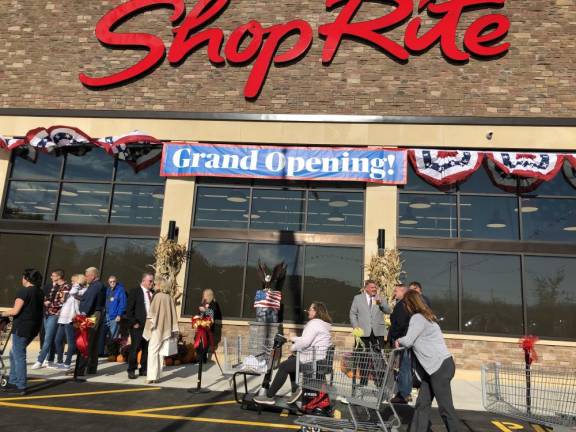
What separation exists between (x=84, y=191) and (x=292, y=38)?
8320mm

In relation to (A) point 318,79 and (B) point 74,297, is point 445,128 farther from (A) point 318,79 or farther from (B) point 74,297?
(B) point 74,297

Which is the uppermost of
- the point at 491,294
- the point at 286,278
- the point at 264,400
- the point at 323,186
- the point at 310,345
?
the point at 323,186

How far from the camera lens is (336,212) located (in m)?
12.8

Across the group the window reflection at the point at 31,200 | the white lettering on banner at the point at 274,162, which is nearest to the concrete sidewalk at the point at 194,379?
the window reflection at the point at 31,200

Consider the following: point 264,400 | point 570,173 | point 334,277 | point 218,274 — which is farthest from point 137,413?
point 570,173

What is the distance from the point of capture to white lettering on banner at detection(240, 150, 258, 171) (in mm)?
12776

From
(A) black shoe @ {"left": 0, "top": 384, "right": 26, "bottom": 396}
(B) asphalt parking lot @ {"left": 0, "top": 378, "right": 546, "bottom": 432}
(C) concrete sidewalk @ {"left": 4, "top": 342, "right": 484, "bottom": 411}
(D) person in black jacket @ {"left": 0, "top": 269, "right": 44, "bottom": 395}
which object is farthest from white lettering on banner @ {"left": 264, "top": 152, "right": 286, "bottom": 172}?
(A) black shoe @ {"left": 0, "top": 384, "right": 26, "bottom": 396}

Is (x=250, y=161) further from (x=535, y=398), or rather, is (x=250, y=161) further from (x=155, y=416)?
(x=535, y=398)

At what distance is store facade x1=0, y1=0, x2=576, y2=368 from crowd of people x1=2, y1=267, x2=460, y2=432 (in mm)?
2354

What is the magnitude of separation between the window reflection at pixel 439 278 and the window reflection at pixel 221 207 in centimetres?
497

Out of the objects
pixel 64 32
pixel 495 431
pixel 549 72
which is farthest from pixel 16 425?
pixel 549 72

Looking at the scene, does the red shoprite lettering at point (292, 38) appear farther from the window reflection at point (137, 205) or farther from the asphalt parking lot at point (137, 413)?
the asphalt parking lot at point (137, 413)

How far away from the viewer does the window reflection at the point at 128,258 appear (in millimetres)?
12672

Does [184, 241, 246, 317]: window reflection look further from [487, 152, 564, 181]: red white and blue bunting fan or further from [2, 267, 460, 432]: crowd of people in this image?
[487, 152, 564, 181]: red white and blue bunting fan
